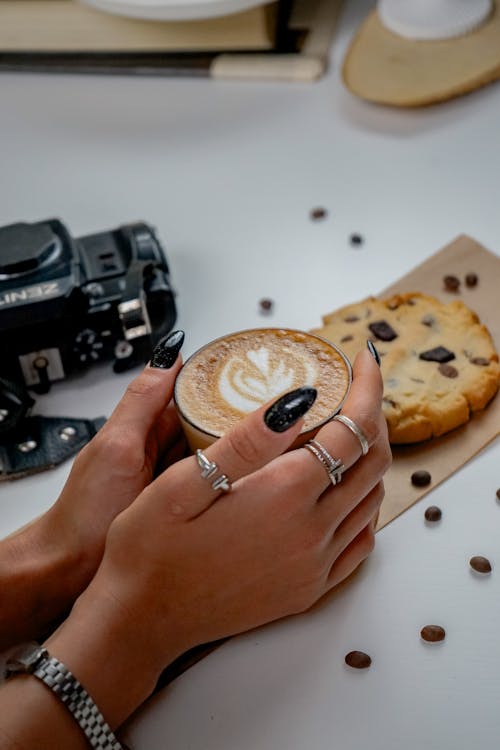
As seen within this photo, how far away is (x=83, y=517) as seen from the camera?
2.96 feet

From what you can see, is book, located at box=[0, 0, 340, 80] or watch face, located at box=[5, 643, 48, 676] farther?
book, located at box=[0, 0, 340, 80]

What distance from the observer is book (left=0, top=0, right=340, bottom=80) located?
1.70 metres

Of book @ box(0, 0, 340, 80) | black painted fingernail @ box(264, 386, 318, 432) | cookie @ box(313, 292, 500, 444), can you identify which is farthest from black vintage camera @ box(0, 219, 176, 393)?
book @ box(0, 0, 340, 80)

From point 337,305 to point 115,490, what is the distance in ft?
1.62

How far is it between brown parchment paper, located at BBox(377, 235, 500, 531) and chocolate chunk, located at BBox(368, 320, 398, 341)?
0.35 feet

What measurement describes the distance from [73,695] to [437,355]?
575 mm

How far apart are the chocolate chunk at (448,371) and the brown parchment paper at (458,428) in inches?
2.1

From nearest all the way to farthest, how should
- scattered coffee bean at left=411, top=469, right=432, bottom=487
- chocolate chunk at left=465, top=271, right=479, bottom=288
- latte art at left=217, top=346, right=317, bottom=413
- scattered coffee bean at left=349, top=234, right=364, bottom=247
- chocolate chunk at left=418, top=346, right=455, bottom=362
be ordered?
latte art at left=217, top=346, right=317, bottom=413
scattered coffee bean at left=411, top=469, right=432, bottom=487
chocolate chunk at left=418, top=346, right=455, bottom=362
chocolate chunk at left=465, top=271, right=479, bottom=288
scattered coffee bean at left=349, top=234, right=364, bottom=247

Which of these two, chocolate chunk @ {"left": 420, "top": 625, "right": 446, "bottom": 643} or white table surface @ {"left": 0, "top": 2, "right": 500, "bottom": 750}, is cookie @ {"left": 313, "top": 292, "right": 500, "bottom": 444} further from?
chocolate chunk @ {"left": 420, "top": 625, "right": 446, "bottom": 643}

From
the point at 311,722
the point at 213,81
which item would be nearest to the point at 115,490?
the point at 311,722

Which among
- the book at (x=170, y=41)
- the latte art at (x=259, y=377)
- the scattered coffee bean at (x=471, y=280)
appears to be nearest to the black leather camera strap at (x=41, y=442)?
the latte art at (x=259, y=377)

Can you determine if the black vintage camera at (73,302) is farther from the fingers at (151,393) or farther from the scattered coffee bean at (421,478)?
the scattered coffee bean at (421,478)

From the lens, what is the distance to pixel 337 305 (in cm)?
128

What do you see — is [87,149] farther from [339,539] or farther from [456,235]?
Result: [339,539]
